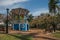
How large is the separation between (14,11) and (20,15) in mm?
4105

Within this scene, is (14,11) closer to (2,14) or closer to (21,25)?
(2,14)

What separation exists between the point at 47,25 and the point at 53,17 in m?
2.32

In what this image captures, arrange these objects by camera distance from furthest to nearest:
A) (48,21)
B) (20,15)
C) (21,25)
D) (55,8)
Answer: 1. (20,15)
2. (21,25)
3. (48,21)
4. (55,8)

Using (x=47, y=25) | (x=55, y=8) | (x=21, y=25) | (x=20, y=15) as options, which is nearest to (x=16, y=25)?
(x=21, y=25)

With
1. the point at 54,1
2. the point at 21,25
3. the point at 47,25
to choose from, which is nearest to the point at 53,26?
the point at 47,25

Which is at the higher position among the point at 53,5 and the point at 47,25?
the point at 53,5

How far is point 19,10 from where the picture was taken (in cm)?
7106

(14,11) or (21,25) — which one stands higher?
(14,11)

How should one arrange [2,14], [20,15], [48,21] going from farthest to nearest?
[2,14] < [20,15] < [48,21]

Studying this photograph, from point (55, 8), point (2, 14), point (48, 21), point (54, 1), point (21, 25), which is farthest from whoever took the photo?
point (2, 14)

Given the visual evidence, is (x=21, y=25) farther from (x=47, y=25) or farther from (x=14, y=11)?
(x=14, y=11)

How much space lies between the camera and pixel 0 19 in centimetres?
7844

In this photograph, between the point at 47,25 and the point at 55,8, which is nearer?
the point at 55,8

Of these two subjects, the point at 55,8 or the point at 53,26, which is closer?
the point at 55,8
